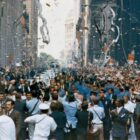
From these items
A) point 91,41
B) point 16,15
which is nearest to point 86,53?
point 91,41

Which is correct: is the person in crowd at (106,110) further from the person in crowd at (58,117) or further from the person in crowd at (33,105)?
the person in crowd at (58,117)

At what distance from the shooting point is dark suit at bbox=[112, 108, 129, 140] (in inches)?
666

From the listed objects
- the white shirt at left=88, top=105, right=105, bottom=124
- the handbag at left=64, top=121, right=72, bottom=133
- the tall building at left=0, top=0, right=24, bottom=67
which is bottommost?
the handbag at left=64, top=121, right=72, bottom=133

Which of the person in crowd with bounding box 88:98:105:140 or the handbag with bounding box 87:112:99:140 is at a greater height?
the person in crowd with bounding box 88:98:105:140

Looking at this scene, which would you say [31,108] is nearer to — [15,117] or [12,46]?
[15,117]

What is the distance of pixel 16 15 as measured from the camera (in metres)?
171

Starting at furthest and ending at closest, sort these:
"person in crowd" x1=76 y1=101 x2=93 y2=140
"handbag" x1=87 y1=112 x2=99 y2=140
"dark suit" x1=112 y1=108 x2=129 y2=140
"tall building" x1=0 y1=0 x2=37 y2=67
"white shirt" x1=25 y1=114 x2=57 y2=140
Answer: "tall building" x1=0 y1=0 x2=37 y2=67 < "handbag" x1=87 y1=112 x2=99 y2=140 < "person in crowd" x1=76 y1=101 x2=93 y2=140 < "dark suit" x1=112 y1=108 x2=129 y2=140 < "white shirt" x1=25 y1=114 x2=57 y2=140

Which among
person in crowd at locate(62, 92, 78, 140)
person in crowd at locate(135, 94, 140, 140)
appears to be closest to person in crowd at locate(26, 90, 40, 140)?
person in crowd at locate(62, 92, 78, 140)

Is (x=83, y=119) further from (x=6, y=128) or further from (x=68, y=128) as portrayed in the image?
(x=6, y=128)

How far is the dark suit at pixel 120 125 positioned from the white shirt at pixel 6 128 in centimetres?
445

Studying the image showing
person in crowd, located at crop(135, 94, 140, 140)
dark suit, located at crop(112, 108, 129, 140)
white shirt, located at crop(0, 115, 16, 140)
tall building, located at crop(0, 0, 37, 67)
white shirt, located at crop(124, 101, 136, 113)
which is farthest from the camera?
tall building, located at crop(0, 0, 37, 67)

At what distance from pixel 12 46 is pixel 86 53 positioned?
55.8 m

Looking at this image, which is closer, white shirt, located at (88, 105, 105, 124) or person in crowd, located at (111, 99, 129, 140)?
person in crowd, located at (111, 99, 129, 140)

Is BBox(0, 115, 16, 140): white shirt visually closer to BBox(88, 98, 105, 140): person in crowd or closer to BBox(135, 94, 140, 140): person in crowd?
BBox(88, 98, 105, 140): person in crowd
